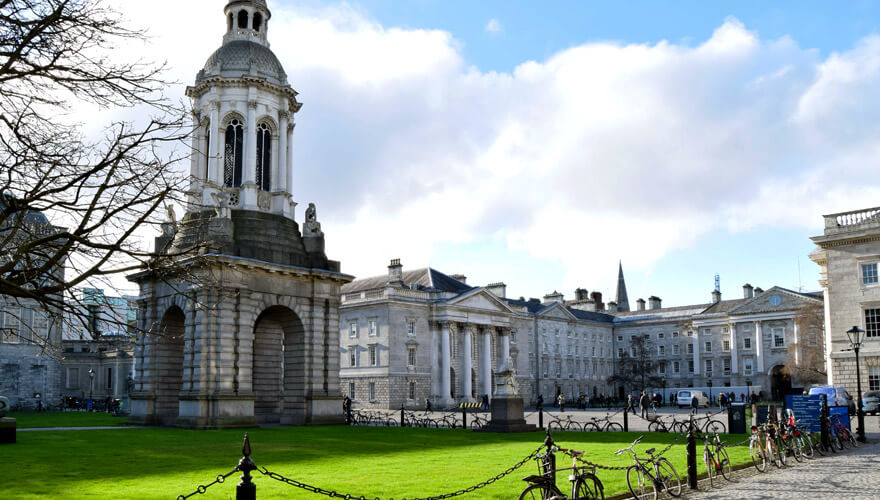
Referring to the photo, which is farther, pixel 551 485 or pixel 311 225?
pixel 311 225

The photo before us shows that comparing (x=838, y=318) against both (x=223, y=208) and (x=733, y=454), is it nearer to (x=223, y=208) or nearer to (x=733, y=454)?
(x=733, y=454)

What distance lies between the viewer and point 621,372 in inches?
4117

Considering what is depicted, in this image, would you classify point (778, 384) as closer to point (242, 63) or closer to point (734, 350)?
point (734, 350)

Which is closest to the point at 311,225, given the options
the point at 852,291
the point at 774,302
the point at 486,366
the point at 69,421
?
the point at 69,421

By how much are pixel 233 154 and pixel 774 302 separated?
2962 inches

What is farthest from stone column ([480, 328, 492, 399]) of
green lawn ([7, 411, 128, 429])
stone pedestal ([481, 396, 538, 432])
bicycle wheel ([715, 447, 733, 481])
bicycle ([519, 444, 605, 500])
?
bicycle ([519, 444, 605, 500])

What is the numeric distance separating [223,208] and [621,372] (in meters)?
82.0

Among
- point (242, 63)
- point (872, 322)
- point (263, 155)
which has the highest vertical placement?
point (242, 63)

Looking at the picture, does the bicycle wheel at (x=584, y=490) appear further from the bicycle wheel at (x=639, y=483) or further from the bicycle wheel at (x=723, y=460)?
the bicycle wheel at (x=723, y=460)

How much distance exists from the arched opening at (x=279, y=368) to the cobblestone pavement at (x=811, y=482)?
2139cm

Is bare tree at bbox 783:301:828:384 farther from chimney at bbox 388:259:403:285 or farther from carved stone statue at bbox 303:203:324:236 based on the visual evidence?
carved stone statue at bbox 303:203:324:236

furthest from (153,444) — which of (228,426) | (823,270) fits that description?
(823,270)

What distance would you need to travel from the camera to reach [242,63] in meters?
36.1

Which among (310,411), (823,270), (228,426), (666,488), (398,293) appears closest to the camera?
(666,488)
